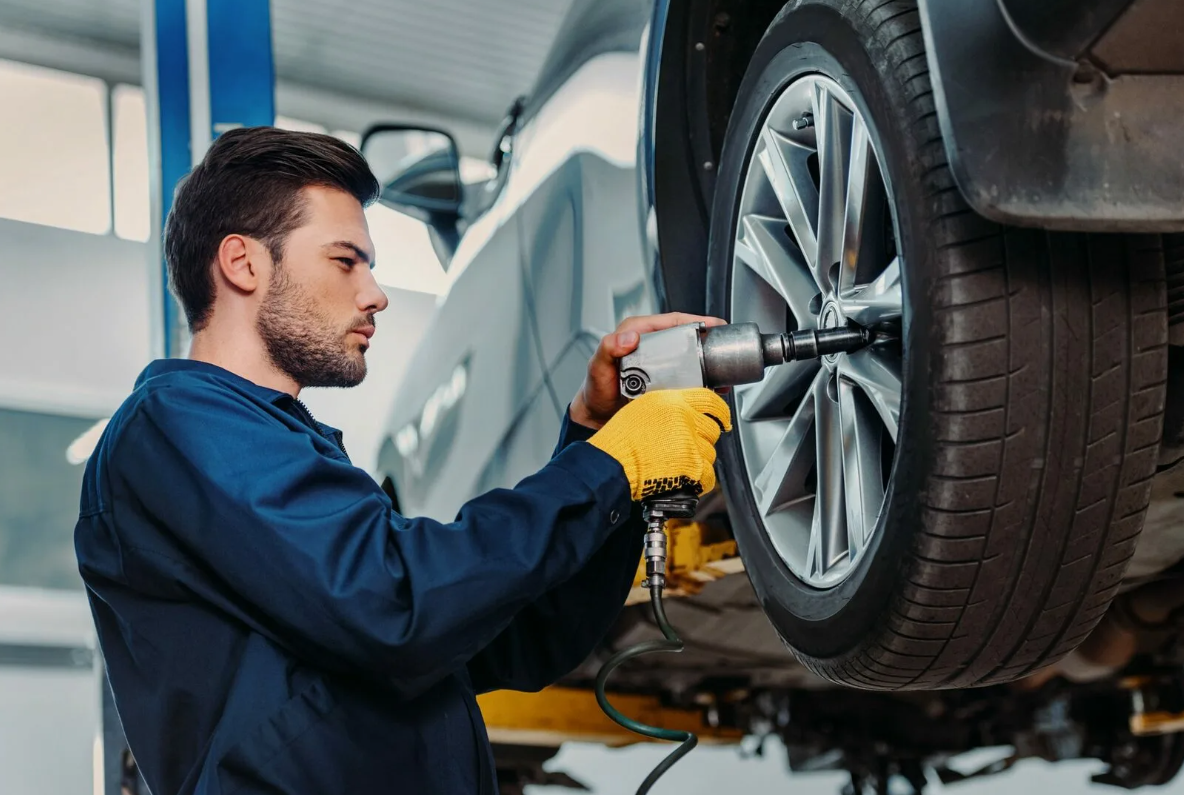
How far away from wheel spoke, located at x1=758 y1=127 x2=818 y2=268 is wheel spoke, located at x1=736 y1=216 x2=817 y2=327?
29 millimetres

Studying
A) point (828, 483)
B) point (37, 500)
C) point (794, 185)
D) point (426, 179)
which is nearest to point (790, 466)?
point (828, 483)

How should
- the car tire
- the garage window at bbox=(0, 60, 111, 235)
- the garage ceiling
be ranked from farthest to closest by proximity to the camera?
the garage window at bbox=(0, 60, 111, 235) → the garage ceiling → the car tire

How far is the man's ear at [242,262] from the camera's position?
1.64m

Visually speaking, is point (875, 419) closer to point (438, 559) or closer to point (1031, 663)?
point (1031, 663)

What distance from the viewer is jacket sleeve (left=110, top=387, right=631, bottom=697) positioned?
4.38ft

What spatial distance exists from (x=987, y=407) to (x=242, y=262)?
2.94ft

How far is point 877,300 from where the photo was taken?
4.77ft

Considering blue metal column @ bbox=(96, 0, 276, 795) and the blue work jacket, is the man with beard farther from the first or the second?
blue metal column @ bbox=(96, 0, 276, 795)

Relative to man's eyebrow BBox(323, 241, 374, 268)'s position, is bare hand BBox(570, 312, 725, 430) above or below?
below

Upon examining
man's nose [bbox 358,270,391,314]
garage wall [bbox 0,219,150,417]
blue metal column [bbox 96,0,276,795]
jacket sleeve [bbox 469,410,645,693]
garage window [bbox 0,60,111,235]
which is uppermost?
garage window [bbox 0,60,111,235]

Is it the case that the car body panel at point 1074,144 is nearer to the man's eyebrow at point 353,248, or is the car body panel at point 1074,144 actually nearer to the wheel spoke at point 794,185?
the wheel spoke at point 794,185

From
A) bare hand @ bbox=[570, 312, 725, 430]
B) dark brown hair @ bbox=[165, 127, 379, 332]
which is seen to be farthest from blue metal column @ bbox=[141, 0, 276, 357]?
bare hand @ bbox=[570, 312, 725, 430]

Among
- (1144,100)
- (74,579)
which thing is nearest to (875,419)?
(1144,100)

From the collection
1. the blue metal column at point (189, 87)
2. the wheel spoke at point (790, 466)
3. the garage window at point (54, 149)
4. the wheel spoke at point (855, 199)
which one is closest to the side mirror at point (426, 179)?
the blue metal column at point (189, 87)
